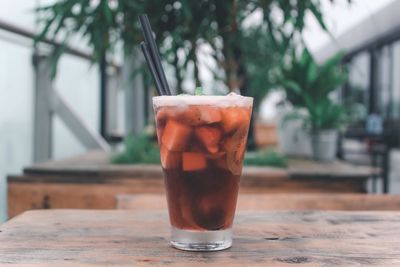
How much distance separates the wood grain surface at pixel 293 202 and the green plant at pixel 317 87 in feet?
4.42

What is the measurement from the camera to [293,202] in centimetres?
132

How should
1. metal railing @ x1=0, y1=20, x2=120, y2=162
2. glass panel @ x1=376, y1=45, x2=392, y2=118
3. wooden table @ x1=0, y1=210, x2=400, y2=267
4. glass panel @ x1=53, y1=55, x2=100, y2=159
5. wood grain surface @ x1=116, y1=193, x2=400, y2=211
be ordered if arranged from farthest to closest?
glass panel @ x1=376, y1=45, x2=392, y2=118 → glass panel @ x1=53, y1=55, x2=100, y2=159 → metal railing @ x1=0, y1=20, x2=120, y2=162 → wood grain surface @ x1=116, y1=193, x2=400, y2=211 → wooden table @ x1=0, y1=210, x2=400, y2=267

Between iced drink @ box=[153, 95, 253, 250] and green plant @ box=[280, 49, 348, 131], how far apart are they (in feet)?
6.40

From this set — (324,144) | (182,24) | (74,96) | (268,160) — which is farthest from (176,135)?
(74,96)

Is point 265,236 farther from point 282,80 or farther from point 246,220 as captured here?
point 282,80

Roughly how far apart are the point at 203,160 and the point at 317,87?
6.81 ft

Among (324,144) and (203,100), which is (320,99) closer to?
(324,144)

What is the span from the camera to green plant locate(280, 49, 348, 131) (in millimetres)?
2652

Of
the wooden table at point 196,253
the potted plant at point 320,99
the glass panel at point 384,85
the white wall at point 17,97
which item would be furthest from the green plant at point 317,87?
the glass panel at point 384,85

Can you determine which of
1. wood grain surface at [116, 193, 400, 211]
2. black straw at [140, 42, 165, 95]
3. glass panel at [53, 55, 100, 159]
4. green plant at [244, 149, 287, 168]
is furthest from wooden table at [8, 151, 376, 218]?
black straw at [140, 42, 165, 95]

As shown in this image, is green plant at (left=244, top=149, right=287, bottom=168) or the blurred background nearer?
the blurred background

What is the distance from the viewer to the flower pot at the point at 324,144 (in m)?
2.68

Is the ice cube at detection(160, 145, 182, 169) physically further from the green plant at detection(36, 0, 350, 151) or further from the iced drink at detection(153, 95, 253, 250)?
the green plant at detection(36, 0, 350, 151)

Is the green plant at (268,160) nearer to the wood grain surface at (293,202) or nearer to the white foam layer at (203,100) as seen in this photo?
the wood grain surface at (293,202)
